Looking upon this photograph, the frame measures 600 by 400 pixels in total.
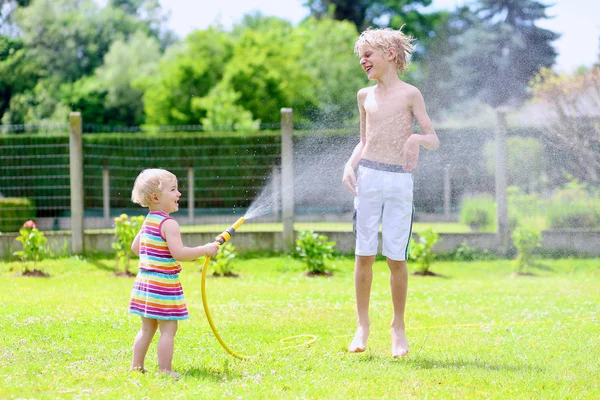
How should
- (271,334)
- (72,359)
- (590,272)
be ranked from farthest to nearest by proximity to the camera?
1. (590,272)
2. (271,334)
3. (72,359)

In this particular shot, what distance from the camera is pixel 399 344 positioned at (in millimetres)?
4426

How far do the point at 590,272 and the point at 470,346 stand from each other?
557 cm

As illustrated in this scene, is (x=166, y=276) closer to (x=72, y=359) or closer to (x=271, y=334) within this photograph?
(x=72, y=359)

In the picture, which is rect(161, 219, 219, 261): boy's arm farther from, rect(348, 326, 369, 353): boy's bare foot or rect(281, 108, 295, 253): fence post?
rect(281, 108, 295, 253): fence post

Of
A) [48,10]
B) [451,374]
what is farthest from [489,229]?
[48,10]

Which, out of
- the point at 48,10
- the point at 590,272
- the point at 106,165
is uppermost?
the point at 48,10

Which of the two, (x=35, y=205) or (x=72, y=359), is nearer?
(x=72, y=359)

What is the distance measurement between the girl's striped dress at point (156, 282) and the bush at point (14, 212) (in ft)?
22.7

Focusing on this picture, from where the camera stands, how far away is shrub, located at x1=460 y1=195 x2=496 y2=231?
11.7 meters

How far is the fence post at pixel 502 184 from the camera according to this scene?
404 inches

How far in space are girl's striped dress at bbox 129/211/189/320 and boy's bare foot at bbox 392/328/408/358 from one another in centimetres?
122

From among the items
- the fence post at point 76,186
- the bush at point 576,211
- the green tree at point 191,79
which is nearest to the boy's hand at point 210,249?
the fence post at point 76,186

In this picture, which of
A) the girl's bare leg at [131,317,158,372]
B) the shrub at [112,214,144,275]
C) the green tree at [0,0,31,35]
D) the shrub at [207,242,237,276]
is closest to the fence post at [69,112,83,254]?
the shrub at [112,214,144,275]

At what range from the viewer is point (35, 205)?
10344 mm
